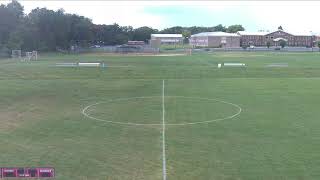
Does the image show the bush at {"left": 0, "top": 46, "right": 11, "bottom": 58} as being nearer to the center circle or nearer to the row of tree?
the row of tree

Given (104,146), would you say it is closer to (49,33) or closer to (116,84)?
(116,84)

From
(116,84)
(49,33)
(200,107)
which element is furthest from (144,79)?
(49,33)

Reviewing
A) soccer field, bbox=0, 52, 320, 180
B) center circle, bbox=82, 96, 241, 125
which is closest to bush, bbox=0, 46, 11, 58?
soccer field, bbox=0, 52, 320, 180

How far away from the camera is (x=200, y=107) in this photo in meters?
30.1

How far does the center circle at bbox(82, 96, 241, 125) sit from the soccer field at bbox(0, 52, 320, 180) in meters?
0.06

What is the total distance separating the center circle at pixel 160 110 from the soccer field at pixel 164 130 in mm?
56

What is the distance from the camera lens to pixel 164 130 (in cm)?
2294

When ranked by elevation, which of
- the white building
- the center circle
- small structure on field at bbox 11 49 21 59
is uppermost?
the white building

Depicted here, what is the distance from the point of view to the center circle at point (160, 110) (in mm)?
25734

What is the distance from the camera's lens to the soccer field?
16.5 m

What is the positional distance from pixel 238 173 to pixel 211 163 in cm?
141

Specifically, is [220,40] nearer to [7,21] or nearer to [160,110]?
[7,21]

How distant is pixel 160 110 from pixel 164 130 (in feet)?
19.6
